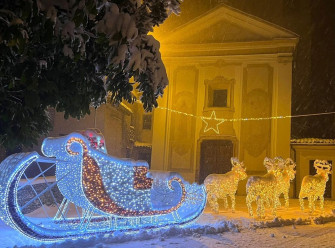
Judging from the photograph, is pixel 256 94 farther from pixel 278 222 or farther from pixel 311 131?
pixel 278 222

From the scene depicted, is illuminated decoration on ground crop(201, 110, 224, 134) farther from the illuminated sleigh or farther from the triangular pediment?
the illuminated sleigh

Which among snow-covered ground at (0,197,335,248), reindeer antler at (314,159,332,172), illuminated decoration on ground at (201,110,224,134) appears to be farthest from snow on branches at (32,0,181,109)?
illuminated decoration on ground at (201,110,224,134)

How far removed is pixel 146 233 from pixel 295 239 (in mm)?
2971

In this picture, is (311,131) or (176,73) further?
(311,131)

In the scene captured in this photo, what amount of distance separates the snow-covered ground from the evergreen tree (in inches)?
86.2

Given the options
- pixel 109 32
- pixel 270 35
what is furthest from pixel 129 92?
pixel 270 35

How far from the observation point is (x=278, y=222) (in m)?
8.75

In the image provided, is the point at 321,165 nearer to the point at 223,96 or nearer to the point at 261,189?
the point at 261,189

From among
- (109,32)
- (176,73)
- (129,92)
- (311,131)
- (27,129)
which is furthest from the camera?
(311,131)

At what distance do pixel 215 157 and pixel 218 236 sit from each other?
41.4ft

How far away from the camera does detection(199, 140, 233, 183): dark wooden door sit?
1945 cm

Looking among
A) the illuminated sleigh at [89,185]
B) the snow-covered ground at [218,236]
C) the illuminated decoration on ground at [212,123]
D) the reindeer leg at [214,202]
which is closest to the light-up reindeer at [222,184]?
the reindeer leg at [214,202]

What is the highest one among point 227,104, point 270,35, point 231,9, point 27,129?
point 231,9

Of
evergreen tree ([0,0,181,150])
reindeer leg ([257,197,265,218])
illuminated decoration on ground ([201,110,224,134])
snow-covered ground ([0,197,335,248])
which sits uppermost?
illuminated decoration on ground ([201,110,224,134])
